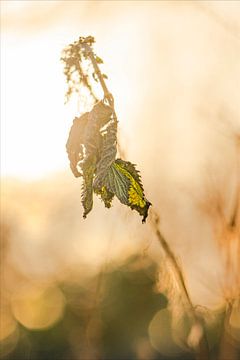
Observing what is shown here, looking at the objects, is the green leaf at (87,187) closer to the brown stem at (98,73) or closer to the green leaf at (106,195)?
the green leaf at (106,195)

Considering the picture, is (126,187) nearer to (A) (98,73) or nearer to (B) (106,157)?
(B) (106,157)

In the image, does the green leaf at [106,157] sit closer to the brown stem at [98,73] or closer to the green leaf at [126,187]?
the green leaf at [126,187]

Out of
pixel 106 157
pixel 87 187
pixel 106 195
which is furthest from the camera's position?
pixel 106 195

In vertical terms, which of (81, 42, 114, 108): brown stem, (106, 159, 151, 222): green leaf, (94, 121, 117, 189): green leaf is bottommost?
(106, 159, 151, 222): green leaf

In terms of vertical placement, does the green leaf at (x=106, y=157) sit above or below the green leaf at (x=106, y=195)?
above

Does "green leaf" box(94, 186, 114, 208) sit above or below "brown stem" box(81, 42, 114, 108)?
below

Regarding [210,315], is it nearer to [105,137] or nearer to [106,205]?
[106,205]

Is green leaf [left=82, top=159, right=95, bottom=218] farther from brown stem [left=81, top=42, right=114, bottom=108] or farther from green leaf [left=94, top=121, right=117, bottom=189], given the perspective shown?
brown stem [left=81, top=42, right=114, bottom=108]

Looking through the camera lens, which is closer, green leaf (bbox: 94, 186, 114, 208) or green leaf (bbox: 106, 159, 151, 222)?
green leaf (bbox: 106, 159, 151, 222)

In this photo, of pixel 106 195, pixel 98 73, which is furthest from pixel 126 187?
pixel 98 73

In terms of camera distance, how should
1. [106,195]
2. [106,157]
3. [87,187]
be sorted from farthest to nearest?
[106,195], [87,187], [106,157]

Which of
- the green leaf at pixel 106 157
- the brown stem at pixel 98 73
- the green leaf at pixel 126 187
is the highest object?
the brown stem at pixel 98 73

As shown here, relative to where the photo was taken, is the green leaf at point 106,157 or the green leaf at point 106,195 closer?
the green leaf at point 106,157
